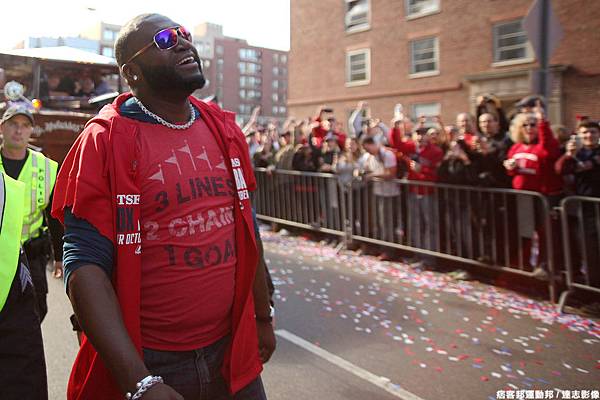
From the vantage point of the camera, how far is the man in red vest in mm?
1637

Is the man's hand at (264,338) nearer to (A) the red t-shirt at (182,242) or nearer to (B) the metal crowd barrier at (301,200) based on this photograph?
(A) the red t-shirt at (182,242)

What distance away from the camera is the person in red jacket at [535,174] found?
6172mm

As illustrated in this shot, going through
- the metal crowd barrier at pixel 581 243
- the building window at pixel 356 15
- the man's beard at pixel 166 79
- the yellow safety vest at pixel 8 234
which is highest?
the building window at pixel 356 15

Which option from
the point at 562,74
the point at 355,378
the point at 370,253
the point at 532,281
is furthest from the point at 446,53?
the point at 355,378

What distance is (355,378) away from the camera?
3982 mm

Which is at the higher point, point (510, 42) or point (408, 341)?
point (510, 42)

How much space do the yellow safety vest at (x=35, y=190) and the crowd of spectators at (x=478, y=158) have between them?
4855mm

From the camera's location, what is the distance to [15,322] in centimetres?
218

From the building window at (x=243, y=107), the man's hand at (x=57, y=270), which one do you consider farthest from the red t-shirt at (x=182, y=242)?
the building window at (x=243, y=107)

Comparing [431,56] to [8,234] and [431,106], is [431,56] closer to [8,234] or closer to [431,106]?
[431,106]

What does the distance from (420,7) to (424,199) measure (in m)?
18.3

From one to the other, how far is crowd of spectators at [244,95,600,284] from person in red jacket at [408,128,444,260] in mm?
13

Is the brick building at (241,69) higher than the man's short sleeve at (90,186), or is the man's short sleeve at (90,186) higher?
the brick building at (241,69)

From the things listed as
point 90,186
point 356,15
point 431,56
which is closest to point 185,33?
point 90,186
